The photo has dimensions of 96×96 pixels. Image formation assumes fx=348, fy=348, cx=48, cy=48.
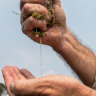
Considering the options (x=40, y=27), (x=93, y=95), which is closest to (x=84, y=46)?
(x=40, y=27)

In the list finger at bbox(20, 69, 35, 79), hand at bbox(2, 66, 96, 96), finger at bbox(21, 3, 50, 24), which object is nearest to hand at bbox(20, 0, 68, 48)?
finger at bbox(21, 3, 50, 24)

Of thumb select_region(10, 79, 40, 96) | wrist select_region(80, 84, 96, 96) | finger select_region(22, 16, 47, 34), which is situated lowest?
wrist select_region(80, 84, 96, 96)

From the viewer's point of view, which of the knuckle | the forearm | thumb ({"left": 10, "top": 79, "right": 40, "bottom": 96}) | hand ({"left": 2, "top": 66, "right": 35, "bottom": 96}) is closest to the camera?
thumb ({"left": 10, "top": 79, "right": 40, "bottom": 96})

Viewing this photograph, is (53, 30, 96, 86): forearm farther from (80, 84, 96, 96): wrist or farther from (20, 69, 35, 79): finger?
(80, 84, 96, 96): wrist

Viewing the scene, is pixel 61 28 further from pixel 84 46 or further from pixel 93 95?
pixel 93 95

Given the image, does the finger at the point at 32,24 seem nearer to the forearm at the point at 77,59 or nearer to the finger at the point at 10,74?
the finger at the point at 10,74

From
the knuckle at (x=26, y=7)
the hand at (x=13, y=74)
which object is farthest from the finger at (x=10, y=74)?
the knuckle at (x=26, y=7)
